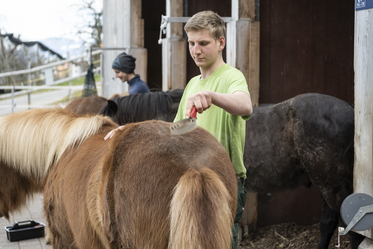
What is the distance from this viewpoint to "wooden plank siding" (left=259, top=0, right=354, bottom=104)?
4.47 meters

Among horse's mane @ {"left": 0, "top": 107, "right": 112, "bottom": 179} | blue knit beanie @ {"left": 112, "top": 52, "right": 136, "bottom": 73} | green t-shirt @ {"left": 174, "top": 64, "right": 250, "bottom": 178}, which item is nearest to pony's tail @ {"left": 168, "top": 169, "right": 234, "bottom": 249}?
green t-shirt @ {"left": 174, "top": 64, "right": 250, "bottom": 178}

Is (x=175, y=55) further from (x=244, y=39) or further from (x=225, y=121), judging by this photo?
(x=225, y=121)

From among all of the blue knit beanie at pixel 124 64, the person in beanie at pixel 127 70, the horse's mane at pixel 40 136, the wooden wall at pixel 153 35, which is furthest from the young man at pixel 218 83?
the wooden wall at pixel 153 35

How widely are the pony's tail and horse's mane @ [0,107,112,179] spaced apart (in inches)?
38.5

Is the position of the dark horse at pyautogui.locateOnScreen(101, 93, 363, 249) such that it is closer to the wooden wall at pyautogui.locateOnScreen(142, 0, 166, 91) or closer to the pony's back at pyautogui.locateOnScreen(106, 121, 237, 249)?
the pony's back at pyautogui.locateOnScreen(106, 121, 237, 249)

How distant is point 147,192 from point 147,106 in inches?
93.4

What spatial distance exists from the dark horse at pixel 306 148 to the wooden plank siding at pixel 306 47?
88 cm

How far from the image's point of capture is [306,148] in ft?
11.7

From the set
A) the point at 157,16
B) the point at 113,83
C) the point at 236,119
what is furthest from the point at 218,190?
the point at 113,83

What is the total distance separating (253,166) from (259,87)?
1170mm

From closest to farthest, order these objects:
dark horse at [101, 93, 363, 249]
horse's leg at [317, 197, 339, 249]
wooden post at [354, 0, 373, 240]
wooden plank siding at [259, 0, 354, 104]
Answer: wooden post at [354, 0, 373, 240] → dark horse at [101, 93, 363, 249] → horse's leg at [317, 197, 339, 249] → wooden plank siding at [259, 0, 354, 104]

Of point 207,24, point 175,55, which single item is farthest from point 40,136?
point 175,55

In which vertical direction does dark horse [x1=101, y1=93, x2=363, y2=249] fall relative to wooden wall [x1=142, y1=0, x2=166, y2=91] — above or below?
below

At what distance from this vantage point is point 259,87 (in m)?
4.55
